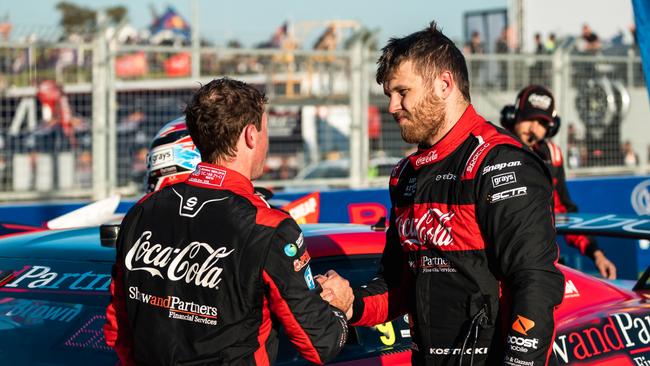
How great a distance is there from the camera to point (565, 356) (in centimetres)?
369

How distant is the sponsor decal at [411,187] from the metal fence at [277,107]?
253 inches

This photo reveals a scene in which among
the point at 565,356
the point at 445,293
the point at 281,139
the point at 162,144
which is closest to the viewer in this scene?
the point at 445,293

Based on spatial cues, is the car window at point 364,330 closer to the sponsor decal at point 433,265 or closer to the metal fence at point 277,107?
the sponsor decal at point 433,265

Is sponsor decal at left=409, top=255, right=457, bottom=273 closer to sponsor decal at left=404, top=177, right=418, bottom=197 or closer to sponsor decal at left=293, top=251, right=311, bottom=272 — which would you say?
sponsor decal at left=404, top=177, right=418, bottom=197

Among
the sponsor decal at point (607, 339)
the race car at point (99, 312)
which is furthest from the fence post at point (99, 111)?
the sponsor decal at point (607, 339)

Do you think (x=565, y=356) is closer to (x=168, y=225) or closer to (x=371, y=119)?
(x=168, y=225)

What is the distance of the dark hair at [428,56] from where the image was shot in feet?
9.60

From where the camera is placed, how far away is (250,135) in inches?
109

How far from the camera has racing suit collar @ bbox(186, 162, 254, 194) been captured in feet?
8.93

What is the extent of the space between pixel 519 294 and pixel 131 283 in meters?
1.06

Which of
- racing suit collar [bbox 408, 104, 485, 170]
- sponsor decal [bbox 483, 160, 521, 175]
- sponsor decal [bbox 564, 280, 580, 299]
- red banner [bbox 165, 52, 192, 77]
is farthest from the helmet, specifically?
red banner [bbox 165, 52, 192, 77]

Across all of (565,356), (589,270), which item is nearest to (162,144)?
(565,356)

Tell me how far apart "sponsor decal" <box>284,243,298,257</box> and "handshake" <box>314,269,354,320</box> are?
0.39 metres

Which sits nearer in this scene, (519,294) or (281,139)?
(519,294)
